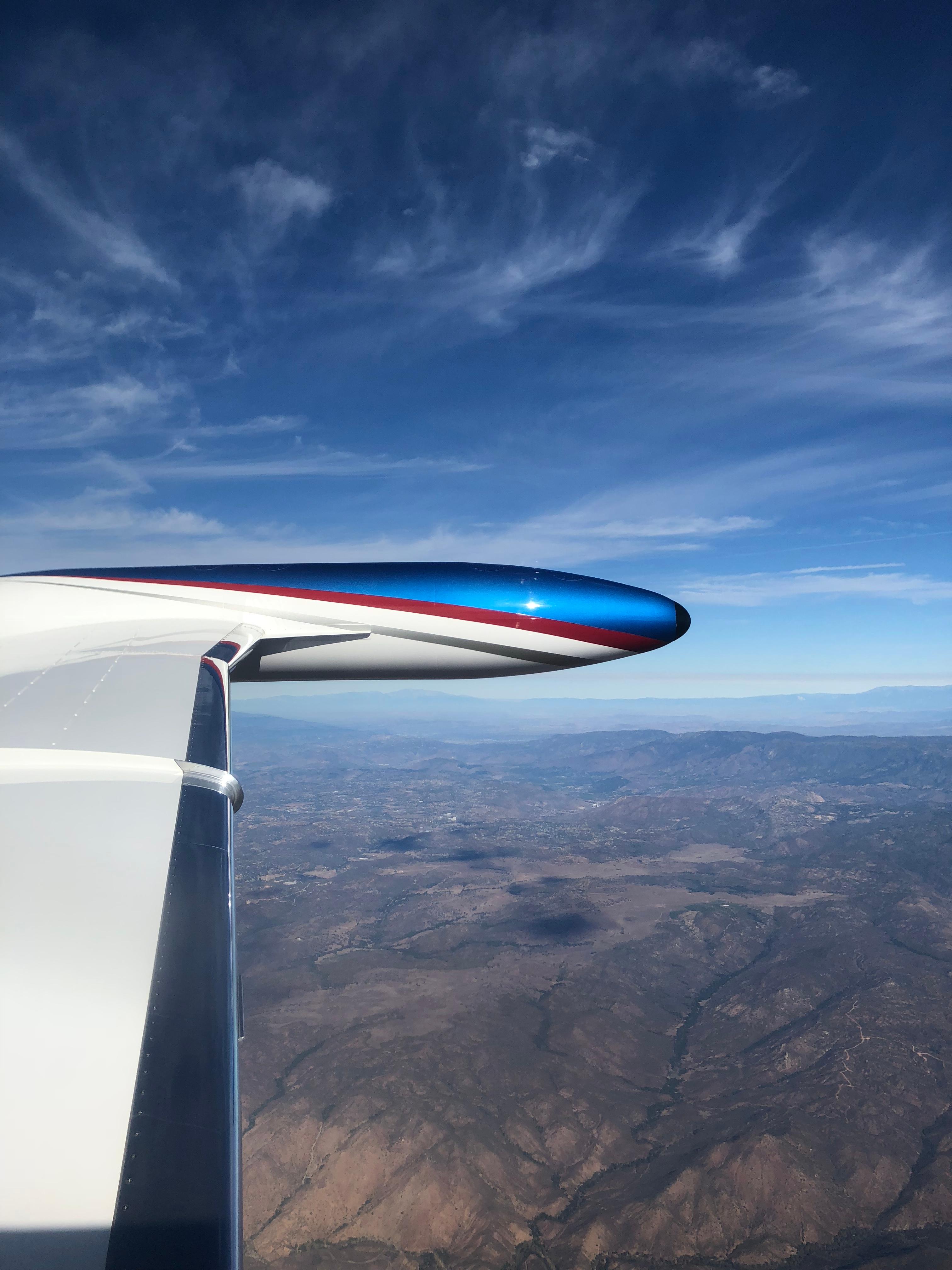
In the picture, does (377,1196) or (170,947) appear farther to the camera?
(377,1196)

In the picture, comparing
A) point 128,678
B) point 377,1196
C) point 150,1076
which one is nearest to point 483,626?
point 128,678

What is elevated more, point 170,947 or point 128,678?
point 128,678

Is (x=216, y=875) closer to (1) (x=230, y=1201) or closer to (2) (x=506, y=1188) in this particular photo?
(1) (x=230, y=1201)

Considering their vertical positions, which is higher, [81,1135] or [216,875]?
[216,875]

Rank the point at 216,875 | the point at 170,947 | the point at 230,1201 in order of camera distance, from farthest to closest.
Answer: the point at 216,875 → the point at 170,947 → the point at 230,1201

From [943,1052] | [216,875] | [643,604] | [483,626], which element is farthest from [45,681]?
[943,1052]

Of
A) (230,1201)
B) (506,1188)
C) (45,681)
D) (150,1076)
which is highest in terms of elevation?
(45,681)

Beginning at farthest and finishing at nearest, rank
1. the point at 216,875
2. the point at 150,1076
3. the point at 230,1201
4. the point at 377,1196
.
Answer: the point at 377,1196 → the point at 216,875 → the point at 150,1076 → the point at 230,1201

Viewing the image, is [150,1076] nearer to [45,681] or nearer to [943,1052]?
[45,681]

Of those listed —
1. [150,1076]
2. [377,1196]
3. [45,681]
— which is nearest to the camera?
[150,1076]
